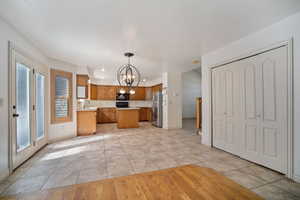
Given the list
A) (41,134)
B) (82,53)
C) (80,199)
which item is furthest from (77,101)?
(80,199)

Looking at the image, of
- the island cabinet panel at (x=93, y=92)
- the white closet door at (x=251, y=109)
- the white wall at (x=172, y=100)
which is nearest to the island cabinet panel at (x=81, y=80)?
the island cabinet panel at (x=93, y=92)

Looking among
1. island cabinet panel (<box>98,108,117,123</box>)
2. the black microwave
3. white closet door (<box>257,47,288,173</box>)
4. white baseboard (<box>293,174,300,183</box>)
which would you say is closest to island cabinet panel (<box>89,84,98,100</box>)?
island cabinet panel (<box>98,108,117,123</box>)

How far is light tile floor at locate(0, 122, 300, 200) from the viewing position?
1946 millimetres

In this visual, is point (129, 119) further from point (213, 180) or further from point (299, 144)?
point (299, 144)

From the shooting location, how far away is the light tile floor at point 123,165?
6.39 ft

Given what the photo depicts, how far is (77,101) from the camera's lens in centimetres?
492

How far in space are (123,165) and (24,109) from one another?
8.06 ft

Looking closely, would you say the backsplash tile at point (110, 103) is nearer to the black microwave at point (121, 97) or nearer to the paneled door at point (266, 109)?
the black microwave at point (121, 97)

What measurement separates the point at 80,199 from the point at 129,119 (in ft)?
15.3

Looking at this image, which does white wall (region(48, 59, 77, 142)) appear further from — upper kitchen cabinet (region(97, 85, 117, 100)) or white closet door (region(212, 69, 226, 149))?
white closet door (region(212, 69, 226, 149))

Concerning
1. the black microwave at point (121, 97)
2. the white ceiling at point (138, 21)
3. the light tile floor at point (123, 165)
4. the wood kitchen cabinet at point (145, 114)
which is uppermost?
the white ceiling at point (138, 21)

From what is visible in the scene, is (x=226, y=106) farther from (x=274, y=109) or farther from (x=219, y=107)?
(x=274, y=109)

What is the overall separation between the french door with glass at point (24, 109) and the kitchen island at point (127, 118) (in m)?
2.99

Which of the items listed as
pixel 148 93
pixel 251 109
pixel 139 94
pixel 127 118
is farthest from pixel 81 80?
pixel 251 109
